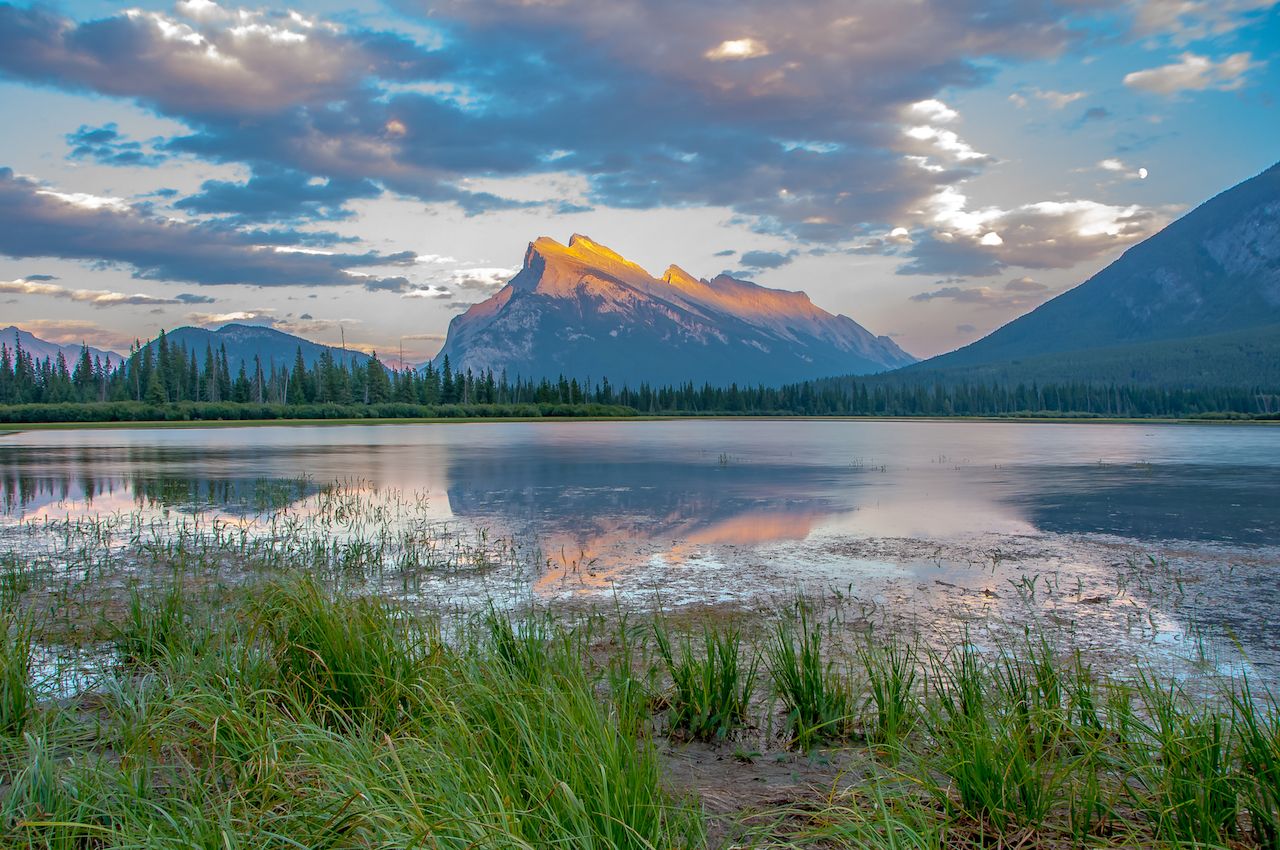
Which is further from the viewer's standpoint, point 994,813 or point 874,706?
point 874,706

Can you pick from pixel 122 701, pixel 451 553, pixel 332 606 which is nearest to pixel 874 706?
pixel 332 606

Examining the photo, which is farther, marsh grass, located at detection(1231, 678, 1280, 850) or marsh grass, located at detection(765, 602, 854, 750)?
marsh grass, located at detection(765, 602, 854, 750)

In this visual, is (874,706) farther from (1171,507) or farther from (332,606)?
(1171,507)

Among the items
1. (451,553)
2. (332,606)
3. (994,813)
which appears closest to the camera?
(994,813)

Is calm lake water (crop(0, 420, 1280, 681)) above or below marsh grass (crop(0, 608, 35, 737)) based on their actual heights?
below

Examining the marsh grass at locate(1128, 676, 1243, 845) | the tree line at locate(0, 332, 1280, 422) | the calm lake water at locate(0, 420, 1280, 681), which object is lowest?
the calm lake water at locate(0, 420, 1280, 681)

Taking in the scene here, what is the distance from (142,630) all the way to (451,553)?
7.85 m

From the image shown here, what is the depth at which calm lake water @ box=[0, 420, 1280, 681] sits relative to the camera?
12945 mm

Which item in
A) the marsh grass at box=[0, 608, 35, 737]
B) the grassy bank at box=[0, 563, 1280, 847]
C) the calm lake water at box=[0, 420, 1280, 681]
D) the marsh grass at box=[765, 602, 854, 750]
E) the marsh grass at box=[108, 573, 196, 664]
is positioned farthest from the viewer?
the calm lake water at box=[0, 420, 1280, 681]

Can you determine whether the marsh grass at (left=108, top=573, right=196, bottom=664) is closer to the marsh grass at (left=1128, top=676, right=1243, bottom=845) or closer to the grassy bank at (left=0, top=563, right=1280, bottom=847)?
the grassy bank at (left=0, top=563, right=1280, bottom=847)

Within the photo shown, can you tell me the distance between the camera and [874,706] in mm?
7410

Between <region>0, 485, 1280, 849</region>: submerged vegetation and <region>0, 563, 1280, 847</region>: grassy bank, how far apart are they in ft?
0.09

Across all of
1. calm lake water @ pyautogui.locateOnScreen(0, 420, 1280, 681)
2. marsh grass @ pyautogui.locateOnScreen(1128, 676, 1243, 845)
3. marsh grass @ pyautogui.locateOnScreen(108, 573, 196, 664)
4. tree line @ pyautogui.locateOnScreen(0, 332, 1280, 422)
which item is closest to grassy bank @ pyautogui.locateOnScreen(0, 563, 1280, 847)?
marsh grass @ pyautogui.locateOnScreen(1128, 676, 1243, 845)

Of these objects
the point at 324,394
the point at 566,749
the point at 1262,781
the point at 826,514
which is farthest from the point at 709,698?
the point at 324,394
